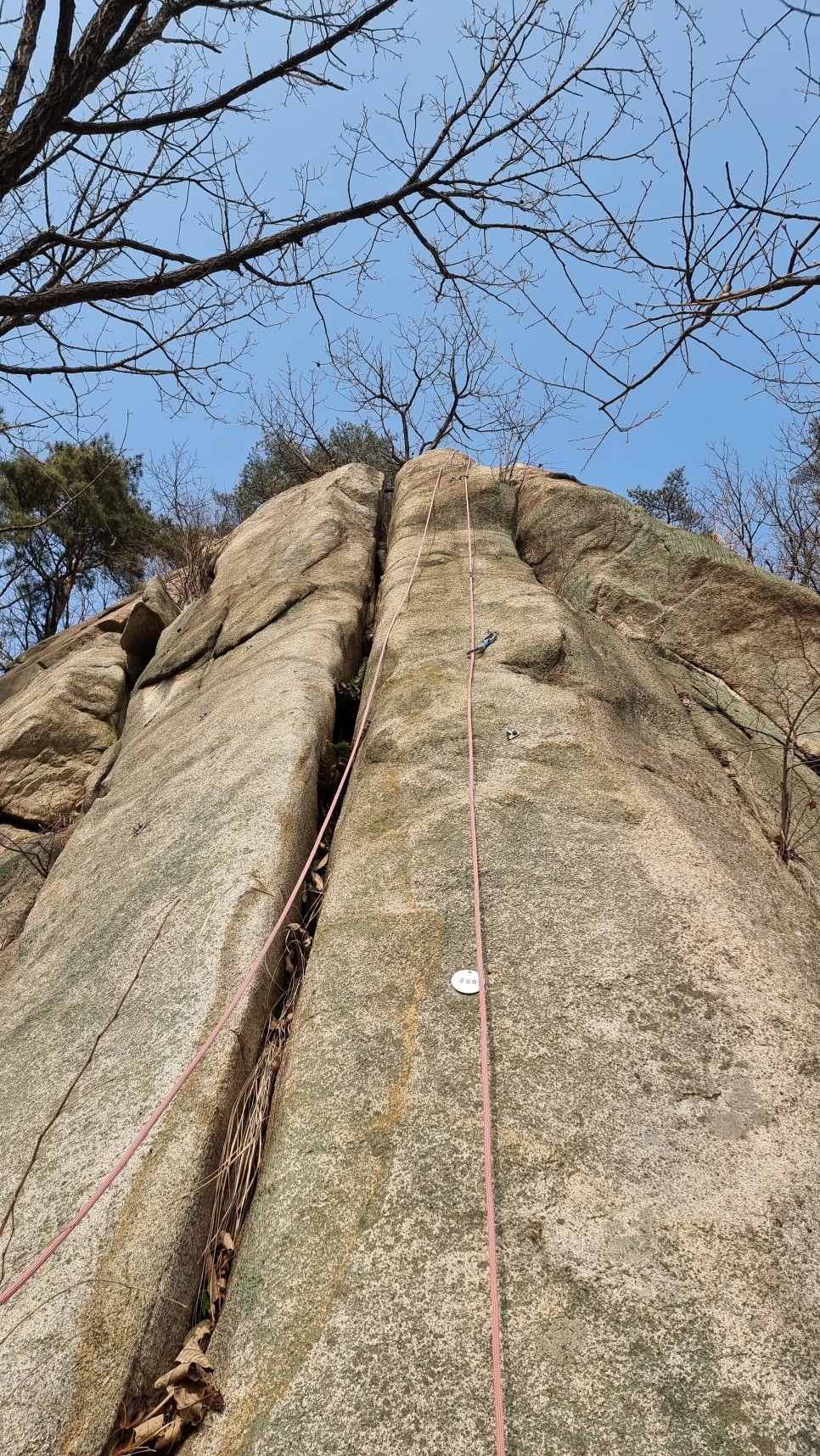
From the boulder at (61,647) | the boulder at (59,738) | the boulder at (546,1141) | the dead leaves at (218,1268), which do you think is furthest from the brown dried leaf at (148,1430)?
the boulder at (61,647)

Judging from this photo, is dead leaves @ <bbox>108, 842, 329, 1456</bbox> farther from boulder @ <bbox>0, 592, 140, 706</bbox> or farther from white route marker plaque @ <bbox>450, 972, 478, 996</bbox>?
boulder @ <bbox>0, 592, 140, 706</bbox>

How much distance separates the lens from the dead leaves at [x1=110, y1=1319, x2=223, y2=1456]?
1776 mm

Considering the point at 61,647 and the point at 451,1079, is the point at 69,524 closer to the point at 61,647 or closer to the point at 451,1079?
the point at 61,647

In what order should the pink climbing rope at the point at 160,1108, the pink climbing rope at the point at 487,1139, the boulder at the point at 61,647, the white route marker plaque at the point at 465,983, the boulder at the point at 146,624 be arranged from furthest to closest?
the boulder at the point at 61,647, the boulder at the point at 146,624, the white route marker plaque at the point at 465,983, the pink climbing rope at the point at 160,1108, the pink climbing rope at the point at 487,1139

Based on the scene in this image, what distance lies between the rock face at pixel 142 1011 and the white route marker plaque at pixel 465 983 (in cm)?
70

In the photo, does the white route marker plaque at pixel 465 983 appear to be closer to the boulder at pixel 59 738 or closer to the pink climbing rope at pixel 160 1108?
the pink climbing rope at pixel 160 1108

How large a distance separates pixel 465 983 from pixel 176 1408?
4.15ft

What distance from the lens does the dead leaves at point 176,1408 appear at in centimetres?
178

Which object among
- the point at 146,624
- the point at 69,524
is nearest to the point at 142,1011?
the point at 146,624

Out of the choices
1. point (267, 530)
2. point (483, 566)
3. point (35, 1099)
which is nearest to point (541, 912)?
point (35, 1099)

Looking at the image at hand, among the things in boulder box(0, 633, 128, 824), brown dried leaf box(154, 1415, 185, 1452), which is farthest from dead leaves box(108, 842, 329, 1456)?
boulder box(0, 633, 128, 824)

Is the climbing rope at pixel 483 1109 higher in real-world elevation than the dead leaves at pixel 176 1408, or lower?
higher

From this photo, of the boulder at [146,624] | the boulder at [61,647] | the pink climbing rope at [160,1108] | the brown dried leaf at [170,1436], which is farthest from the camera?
the boulder at [61,647]

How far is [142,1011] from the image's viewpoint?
111 inches
